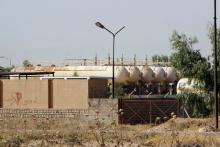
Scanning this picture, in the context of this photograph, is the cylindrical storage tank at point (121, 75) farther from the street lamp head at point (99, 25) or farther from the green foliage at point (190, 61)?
the green foliage at point (190, 61)

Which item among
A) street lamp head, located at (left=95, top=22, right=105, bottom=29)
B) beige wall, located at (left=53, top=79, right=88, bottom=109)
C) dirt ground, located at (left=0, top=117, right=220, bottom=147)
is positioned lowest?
dirt ground, located at (left=0, top=117, right=220, bottom=147)

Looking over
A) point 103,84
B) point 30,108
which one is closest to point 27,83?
point 30,108

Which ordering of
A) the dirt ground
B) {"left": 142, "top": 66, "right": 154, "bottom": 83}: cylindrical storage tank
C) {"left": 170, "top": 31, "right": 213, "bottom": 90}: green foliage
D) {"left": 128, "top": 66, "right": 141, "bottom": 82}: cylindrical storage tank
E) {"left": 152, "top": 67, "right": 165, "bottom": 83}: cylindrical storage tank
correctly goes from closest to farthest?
the dirt ground → {"left": 170, "top": 31, "right": 213, "bottom": 90}: green foliage → {"left": 128, "top": 66, "right": 141, "bottom": 82}: cylindrical storage tank → {"left": 142, "top": 66, "right": 154, "bottom": 83}: cylindrical storage tank → {"left": 152, "top": 67, "right": 165, "bottom": 83}: cylindrical storage tank

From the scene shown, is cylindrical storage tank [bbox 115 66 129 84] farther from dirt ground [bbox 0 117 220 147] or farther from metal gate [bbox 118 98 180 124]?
dirt ground [bbox 0 117 220 147]

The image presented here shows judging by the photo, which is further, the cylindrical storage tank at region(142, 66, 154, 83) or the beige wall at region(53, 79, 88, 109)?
the cylindrical storage tank at region(142, 66, 154, 83)

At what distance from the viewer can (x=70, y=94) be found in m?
38.8

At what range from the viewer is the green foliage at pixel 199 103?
112ft

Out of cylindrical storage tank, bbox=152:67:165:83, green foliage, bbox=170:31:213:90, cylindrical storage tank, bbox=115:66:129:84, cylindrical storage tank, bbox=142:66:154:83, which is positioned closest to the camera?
green foliage, bbox=170:31:213:90

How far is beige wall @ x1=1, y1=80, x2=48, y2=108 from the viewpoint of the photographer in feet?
131

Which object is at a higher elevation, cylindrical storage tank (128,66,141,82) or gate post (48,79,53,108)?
cylindrical storage tank (128,66,141,82)

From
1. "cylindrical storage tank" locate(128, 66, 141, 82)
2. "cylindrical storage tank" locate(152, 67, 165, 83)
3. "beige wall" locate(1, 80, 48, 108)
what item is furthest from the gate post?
"cylindrical storage tank" locate(152, 67, 165, 83)

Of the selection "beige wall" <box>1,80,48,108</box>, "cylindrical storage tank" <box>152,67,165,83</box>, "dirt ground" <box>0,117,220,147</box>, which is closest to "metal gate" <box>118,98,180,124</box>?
"dirt ground" <box>0,117,220,147</box>

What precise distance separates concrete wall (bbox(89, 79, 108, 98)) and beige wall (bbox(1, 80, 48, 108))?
304cm

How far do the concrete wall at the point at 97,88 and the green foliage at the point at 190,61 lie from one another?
7.06m
